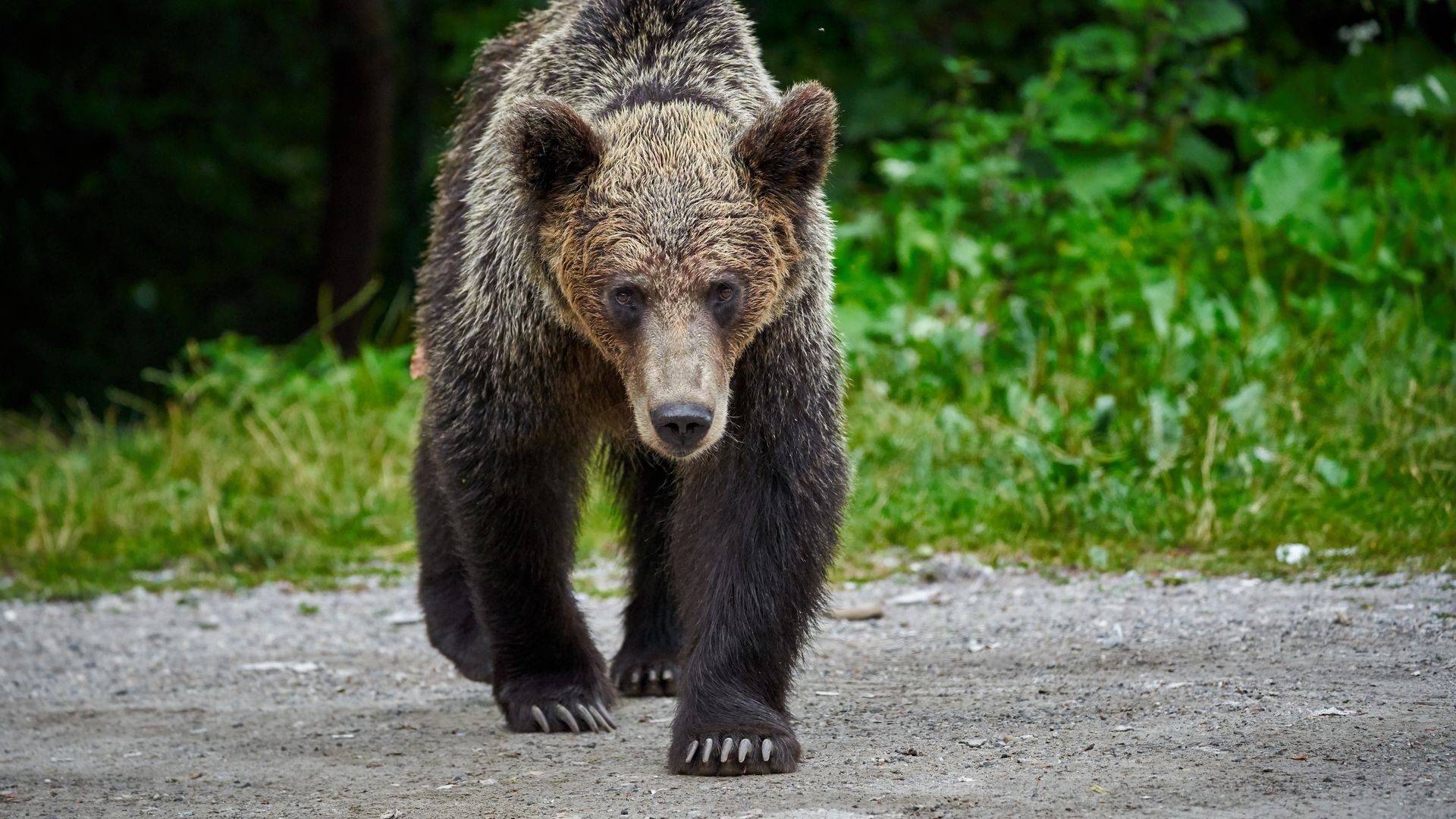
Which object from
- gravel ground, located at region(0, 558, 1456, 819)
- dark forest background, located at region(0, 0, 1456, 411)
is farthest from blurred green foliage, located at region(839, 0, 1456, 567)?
gravel ground, located at region(0, 558, 1456, 819)

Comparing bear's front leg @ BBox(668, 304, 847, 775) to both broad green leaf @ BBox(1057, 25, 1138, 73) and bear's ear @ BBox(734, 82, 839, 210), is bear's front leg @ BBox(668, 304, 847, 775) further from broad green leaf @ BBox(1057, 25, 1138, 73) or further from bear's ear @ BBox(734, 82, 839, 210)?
broad green leaf @ BBox(1057, 25, 1138, 73)

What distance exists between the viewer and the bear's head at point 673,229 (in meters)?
3.76

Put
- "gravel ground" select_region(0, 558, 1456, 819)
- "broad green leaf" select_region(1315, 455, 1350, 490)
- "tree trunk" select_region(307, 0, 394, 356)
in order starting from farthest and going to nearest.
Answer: "tree trunk" select_region(307, 0, 394, 356)
"broad green leaf" select_region(1315, 455, 1350, 490)
"gravel ground" select_region(0, 558, 1456, 819)

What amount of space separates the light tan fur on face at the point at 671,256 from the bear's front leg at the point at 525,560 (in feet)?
1.55

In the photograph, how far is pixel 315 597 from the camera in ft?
22.0

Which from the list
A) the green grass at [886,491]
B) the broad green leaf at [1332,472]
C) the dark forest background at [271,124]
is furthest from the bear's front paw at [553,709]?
the dark forest background at [271,124]

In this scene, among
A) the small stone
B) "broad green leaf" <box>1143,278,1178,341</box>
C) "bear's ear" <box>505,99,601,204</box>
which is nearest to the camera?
"bear's ear" <box>505,99,601,204</box>

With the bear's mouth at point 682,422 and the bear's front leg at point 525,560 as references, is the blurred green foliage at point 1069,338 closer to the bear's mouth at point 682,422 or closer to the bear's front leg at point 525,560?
the bear's front leg at point 525,560

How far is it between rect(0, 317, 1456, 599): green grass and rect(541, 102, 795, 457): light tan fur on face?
1.98 m

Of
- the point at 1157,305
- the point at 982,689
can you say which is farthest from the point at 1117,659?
the point at 1157,305

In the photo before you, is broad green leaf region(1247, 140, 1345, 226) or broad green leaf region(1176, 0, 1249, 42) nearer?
broad green leaf region(1247, 140, 1345, 226)

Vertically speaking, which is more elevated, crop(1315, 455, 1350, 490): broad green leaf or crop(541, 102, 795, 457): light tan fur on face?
crop(541, 102, 795, 457): light tan fur on face

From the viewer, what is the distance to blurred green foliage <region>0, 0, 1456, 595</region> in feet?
20.6

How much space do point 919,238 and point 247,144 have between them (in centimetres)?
814
